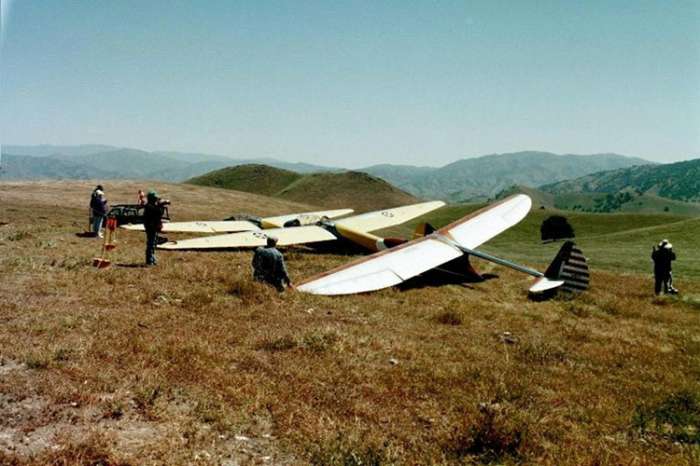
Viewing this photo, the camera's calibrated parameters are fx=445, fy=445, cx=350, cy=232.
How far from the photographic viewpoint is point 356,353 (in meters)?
8.95

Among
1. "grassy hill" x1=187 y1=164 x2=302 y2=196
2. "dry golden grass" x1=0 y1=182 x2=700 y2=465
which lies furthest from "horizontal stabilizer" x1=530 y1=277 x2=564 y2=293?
"grassy hill" x1=187 y1=164 x2=302 y2=196

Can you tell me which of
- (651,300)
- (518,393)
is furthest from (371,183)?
(518,393)

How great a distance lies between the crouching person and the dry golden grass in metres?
0.63

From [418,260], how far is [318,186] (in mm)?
146073

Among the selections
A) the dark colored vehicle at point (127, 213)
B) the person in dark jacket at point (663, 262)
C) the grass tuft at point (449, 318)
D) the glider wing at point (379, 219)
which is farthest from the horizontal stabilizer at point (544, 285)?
the dark colored vehicle at point (127, 213)

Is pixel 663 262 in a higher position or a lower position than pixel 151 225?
lower

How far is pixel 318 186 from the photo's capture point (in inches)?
6319

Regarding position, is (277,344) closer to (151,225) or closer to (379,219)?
(151,225)

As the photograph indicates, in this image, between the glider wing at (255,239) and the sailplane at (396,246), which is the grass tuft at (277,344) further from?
the glider wing at (255,239)

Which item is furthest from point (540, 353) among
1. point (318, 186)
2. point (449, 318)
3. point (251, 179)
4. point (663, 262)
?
point (251, 179)

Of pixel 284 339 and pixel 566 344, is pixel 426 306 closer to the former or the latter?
pixel 566 344

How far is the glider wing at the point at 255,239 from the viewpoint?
20047 millimetres

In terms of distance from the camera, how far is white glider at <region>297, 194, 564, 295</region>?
493 inches

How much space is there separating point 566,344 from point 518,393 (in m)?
4.25
